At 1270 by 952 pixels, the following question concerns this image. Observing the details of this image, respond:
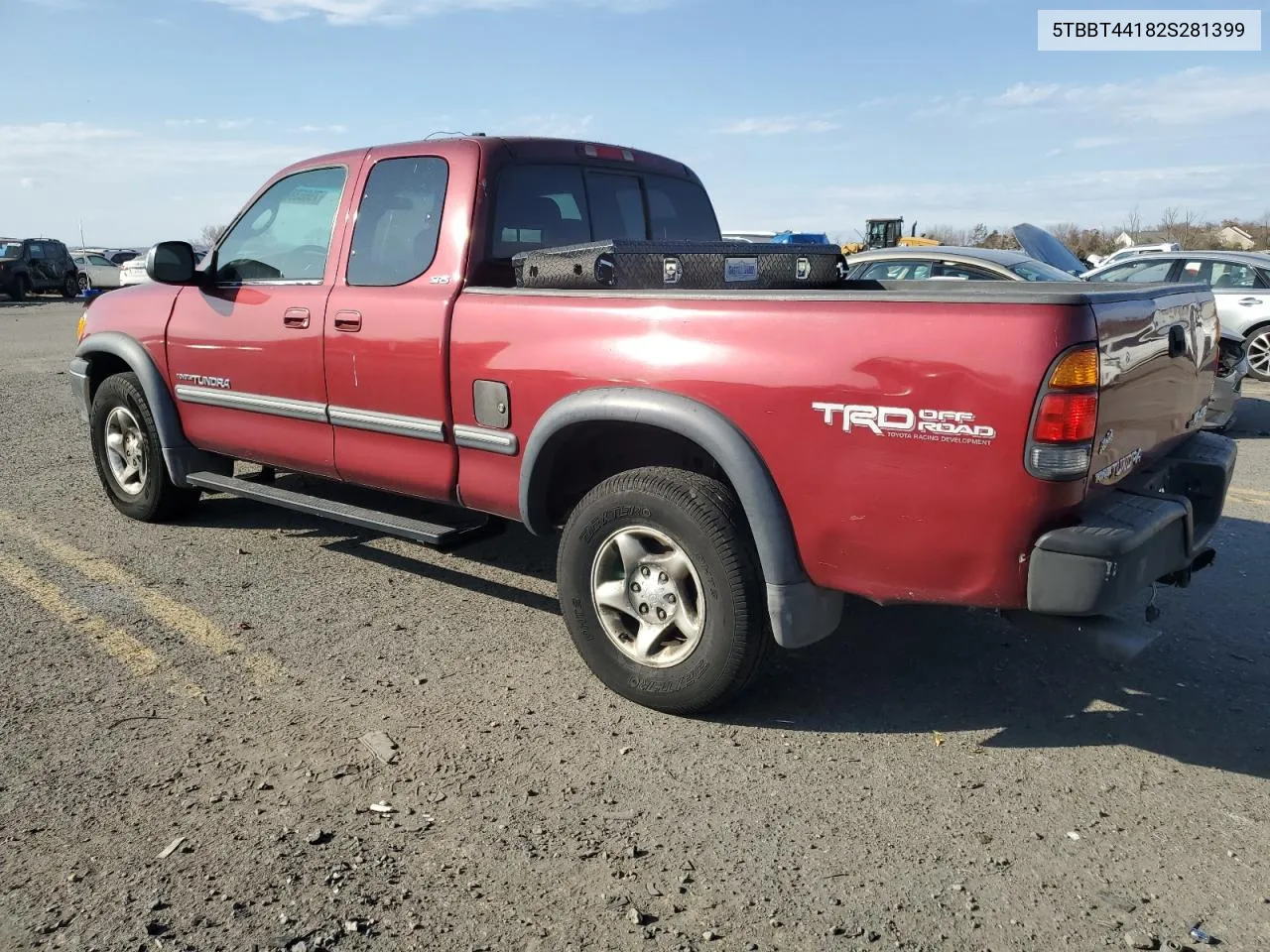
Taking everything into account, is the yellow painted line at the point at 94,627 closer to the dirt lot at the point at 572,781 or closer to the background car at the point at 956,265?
the dirt lot at the point at 572,781

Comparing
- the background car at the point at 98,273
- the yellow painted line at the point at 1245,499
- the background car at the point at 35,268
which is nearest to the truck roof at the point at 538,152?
the yellow painted line at the point at 1245,499

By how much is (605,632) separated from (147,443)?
3355 mm

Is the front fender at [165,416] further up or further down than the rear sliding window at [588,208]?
further down

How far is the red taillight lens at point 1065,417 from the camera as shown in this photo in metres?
2.71

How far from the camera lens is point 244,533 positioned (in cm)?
573

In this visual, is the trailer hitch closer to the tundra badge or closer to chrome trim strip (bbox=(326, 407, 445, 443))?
chrome trim strip (bbox=(326, 407, 445, 443))

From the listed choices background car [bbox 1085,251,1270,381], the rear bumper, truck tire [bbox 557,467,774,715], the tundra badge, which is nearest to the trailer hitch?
the rear bumper

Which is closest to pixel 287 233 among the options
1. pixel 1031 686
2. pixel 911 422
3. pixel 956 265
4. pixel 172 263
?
pixel 172 263

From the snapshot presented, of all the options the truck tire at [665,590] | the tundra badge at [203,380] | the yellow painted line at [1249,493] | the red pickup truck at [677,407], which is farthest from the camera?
the yellow painted line at [1249,493]

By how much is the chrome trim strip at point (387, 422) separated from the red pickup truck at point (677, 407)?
0.04 ft

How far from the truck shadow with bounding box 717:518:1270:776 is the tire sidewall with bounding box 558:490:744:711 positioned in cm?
24

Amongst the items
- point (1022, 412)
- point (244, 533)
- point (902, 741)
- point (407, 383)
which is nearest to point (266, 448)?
point (244, 533)

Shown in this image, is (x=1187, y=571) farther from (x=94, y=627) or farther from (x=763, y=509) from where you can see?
(x=94, y=627)

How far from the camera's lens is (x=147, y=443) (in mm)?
5707
